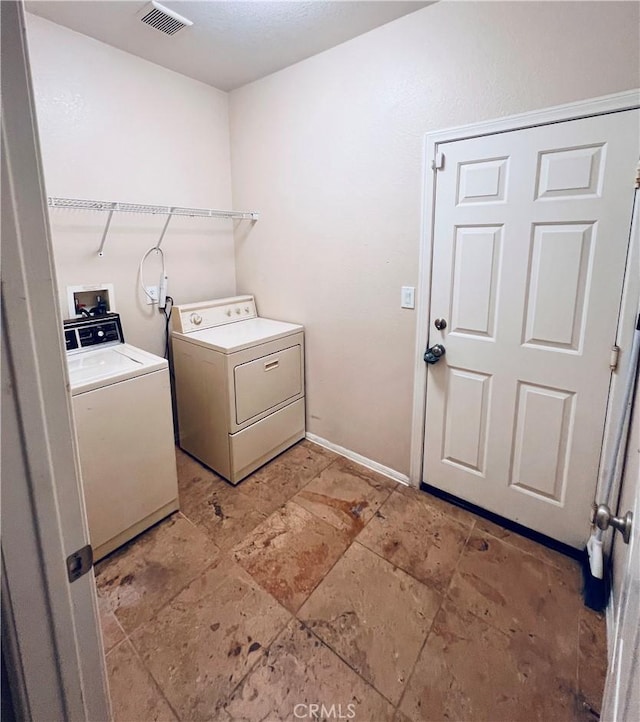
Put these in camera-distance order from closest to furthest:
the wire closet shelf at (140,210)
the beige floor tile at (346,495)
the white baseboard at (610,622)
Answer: the white baseboard at (610,622), the wire closet shelf at (140,210), the beige floor tile at (346,495)

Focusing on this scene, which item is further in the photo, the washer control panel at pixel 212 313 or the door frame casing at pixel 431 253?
the washer control panel at pixel 212 313

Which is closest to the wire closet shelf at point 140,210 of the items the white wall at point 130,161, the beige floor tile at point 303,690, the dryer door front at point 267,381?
the white wall at point 130,161

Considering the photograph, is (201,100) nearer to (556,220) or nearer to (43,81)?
(43,81)

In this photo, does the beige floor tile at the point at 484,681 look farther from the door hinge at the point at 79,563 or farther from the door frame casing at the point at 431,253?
the door hinge at the point at 79,563

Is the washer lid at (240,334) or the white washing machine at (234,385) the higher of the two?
the washer lid at (240,334)

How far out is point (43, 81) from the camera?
1928mm

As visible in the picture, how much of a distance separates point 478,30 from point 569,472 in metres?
2.05

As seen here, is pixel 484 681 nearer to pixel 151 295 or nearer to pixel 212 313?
pixel 212 313

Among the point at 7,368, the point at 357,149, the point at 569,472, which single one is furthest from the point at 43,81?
the point at 569,472

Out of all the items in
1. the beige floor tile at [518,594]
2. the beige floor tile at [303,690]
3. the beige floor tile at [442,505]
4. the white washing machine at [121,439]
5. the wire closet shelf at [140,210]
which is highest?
the wire closet shelf at [140,210]

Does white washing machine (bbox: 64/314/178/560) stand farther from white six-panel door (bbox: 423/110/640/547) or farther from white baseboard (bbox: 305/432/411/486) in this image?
white six-panel door (bbox: 423/110/640/547)

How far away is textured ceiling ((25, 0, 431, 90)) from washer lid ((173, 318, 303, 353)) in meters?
1.61

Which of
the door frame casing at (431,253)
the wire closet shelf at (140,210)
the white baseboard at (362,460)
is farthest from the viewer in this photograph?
the white baseboard at (362,460)

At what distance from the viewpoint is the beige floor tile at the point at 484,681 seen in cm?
124
